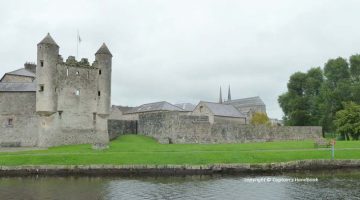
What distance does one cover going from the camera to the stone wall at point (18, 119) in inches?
1522

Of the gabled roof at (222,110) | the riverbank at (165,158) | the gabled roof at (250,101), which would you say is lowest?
the riverbank at (165,158)

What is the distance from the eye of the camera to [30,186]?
21.9m

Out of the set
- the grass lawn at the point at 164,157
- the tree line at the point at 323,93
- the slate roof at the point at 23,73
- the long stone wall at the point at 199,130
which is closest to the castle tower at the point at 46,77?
the grass lawn at the point at 164,157

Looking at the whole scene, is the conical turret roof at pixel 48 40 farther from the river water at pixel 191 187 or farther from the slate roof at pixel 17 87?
the river water at pixel 191 187

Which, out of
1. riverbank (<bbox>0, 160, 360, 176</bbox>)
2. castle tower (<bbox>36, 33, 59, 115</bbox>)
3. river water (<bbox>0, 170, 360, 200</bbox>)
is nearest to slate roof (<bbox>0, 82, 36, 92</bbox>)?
castle tower (<bbox>36, 33, 59, 115</bbox>)

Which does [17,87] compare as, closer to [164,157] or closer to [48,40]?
[48,40]

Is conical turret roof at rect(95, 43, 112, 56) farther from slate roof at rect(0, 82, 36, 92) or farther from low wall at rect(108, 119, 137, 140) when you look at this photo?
low wall at rect(108, 119, 137, 140)

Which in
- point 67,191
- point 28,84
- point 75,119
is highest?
point 28,84

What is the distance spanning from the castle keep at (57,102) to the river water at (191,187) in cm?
1277

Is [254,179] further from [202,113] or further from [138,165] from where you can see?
[202,113]

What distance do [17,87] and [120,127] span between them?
→ 39.5 feet

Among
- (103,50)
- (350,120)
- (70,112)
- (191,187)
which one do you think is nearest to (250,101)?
(350,120)

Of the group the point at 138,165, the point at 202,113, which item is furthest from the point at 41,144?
the point at 202,113

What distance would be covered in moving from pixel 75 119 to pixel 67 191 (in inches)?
766
